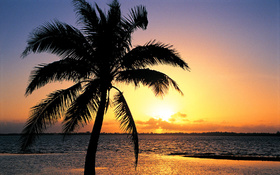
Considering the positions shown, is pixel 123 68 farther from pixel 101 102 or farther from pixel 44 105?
pixel 44 105

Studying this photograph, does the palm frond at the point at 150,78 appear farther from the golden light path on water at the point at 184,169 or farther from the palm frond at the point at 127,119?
the golden light path on water at the point at 184,169

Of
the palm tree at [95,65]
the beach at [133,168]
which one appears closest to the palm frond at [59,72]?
the palm tree at [95,65]

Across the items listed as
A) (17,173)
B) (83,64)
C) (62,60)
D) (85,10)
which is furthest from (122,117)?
(17,173)

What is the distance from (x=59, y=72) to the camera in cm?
1085

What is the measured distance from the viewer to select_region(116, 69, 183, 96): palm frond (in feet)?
35.7

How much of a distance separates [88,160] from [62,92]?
3.21 meters

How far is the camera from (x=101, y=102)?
36.8 feet

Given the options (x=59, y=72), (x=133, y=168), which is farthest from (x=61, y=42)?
(x=133, y=168)

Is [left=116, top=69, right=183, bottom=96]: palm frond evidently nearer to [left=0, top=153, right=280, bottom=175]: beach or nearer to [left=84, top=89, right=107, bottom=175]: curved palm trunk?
[left=84, top=89, right=107, bottom=175]: curved palm trunk

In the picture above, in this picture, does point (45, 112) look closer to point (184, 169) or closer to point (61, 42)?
point (61, 42)

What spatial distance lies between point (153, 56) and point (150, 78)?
1107 mm

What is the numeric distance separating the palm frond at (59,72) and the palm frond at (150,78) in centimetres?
175

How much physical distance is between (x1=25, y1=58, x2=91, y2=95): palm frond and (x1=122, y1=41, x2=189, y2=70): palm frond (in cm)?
191

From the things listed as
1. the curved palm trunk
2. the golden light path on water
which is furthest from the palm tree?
the golden light path on water
